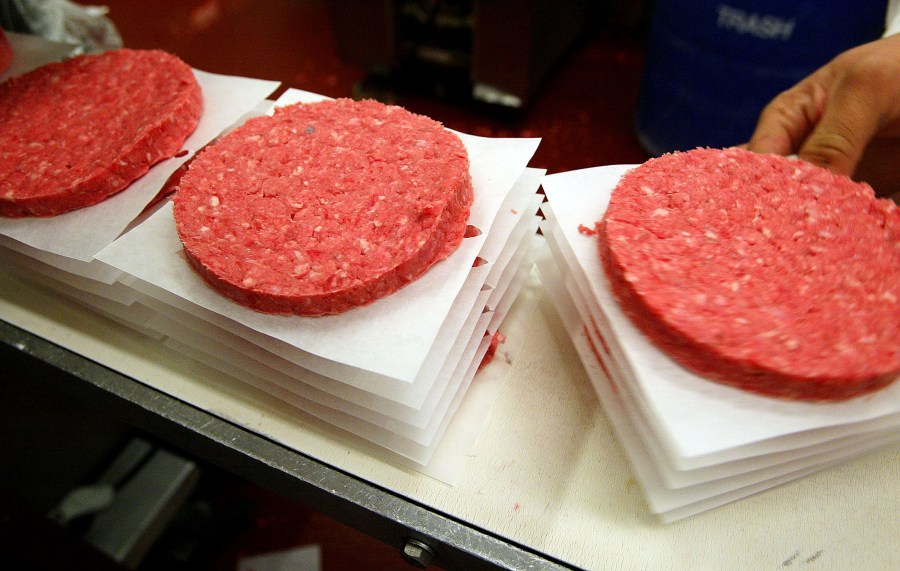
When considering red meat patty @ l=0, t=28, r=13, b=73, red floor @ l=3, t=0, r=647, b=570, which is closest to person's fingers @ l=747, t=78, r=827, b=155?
red floor @ l=3, t=0, r=647, b=570

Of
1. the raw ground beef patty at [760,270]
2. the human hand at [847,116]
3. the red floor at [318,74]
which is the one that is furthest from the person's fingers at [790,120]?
the red floor at [318,74]

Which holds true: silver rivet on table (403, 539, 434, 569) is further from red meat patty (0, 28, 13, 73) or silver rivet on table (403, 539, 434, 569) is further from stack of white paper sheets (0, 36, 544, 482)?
red meat patty (0, 28, 13, 73)

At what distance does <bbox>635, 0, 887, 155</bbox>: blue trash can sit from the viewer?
1837 millimetres

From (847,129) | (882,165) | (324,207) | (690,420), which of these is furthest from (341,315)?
(882,165)

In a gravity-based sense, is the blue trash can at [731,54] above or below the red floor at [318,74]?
above

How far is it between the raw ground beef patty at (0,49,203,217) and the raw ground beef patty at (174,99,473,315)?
21cm

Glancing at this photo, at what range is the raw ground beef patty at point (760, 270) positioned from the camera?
75 centimetres

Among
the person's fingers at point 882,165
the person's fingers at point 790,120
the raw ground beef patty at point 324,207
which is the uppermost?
the raw ground beef patty at point 324,207

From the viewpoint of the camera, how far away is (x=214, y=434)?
0.99 m

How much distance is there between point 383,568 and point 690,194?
1352 millimetres

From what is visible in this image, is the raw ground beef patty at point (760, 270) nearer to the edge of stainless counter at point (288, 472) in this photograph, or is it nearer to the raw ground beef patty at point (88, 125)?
the edge of stainless counter at point (288, 472)

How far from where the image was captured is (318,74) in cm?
312

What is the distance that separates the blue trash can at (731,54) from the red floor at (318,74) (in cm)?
37

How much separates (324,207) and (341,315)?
0.19 m
